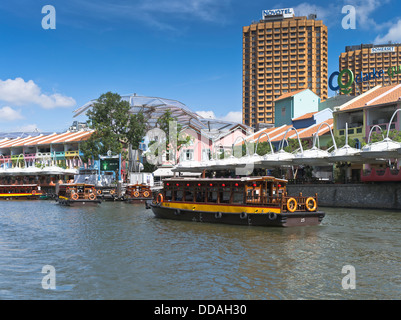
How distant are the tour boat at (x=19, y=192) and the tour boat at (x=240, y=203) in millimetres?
34535

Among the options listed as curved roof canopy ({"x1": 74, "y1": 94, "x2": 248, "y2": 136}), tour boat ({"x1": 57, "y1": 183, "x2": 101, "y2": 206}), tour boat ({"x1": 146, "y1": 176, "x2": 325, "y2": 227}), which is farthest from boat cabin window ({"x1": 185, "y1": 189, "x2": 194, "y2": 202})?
curved roof canopy ({"x1": 74, "y1": 94, "x2": 248, "y2": 136})

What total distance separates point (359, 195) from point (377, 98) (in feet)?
43.9

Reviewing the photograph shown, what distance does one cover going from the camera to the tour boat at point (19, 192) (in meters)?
57.0

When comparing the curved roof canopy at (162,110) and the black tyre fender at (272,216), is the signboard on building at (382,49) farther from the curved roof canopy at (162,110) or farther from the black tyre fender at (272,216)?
the black tyre fender at (272,216)

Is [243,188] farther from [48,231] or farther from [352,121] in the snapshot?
[352,121]

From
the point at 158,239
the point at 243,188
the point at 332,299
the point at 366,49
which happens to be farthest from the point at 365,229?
the point at 366,49

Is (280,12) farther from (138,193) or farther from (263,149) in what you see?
(138,193)

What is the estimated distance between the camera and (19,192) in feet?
188

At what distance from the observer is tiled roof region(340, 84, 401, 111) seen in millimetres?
44000

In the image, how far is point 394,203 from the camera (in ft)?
113

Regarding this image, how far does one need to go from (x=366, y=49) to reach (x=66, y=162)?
97.5 meters

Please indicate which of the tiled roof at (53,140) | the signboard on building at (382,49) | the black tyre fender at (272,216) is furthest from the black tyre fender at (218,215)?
the signboard on building at (382,49)

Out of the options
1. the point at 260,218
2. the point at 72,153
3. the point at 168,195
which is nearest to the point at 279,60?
the point at 72,153

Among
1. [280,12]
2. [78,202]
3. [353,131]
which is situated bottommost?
[78,202]
